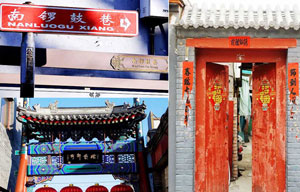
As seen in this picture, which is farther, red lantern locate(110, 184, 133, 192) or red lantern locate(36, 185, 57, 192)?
red lantern locate(110, 184, 133, 192)

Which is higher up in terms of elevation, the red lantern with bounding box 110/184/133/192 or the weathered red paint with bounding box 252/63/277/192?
the weathered red paint with bounding box 252/63/277/192

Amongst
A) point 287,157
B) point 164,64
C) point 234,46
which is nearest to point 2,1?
point 164,64

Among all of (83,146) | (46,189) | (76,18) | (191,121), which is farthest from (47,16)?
(46,189)

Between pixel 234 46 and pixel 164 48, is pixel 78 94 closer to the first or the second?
pixel 164 48

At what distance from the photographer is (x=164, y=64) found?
1010cm

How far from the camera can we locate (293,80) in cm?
747

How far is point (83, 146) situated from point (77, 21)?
474 centimetres

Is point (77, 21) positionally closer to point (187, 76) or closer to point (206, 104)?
point (187, 76)

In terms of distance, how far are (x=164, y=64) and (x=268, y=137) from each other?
118 inches

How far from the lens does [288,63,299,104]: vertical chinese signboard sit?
24.5 ft

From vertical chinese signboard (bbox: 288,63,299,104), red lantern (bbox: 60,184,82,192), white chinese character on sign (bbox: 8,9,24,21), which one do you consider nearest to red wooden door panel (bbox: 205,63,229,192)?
vertical chinese signboard (bbox: 288,63,299,104)

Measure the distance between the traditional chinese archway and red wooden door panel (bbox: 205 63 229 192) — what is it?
4.45 m

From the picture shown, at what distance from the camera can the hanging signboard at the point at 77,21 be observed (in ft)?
27.0

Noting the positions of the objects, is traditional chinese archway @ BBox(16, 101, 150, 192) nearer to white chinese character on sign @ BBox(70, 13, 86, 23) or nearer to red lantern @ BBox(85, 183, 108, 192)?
red lantern @ BBox(85, 183, 108, 192)
